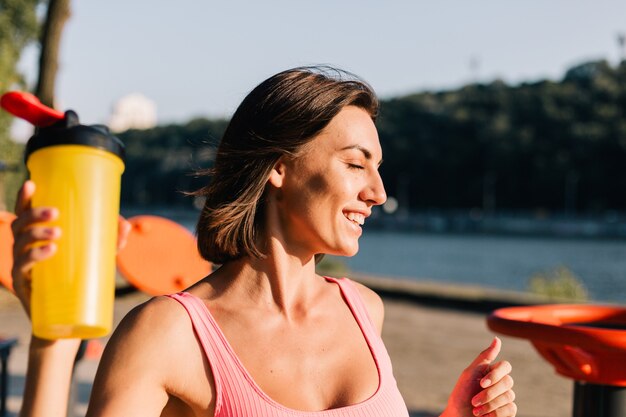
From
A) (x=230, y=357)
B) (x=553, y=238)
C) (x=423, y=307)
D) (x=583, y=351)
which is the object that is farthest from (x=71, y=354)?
(x=553, y=238)

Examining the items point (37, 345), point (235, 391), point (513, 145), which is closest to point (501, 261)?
point (513, 145)

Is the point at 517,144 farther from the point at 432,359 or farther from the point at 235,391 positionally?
the point at 235,391

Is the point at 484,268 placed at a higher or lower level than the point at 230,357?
lower

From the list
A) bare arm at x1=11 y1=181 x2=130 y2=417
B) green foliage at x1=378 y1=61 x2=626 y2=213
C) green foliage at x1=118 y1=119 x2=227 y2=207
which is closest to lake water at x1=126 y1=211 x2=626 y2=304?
green foliage at x1=378 y1=61 x2=626 y2=213

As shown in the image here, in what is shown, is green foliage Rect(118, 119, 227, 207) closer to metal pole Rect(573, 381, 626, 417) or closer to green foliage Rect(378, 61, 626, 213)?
green foliage Rect(378, 61, 626, 213)

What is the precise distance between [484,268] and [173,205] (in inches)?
2786

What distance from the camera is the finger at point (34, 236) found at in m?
1.03

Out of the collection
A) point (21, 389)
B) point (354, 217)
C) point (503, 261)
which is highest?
point (354, 217)

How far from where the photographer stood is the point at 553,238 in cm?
7594

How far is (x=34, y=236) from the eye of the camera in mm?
1030

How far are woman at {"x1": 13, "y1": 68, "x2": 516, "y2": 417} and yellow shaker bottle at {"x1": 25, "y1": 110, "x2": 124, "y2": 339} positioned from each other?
15cm

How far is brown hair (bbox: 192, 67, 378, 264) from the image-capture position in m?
1.44

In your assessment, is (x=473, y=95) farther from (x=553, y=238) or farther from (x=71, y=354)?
(x=71, y=354)

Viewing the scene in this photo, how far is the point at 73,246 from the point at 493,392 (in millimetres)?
851
